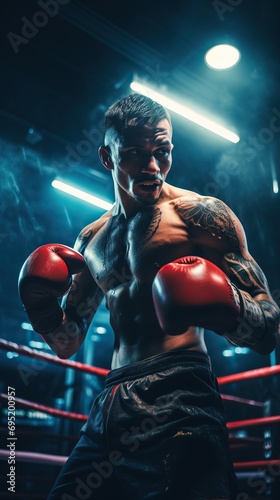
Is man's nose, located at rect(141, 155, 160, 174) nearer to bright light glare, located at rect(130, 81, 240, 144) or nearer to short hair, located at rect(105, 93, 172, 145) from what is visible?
short hair, located at rect(105, 93, 172, 145)

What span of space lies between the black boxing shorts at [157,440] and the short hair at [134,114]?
1.01 metres

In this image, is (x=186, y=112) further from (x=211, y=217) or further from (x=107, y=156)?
(x=211, y=217)

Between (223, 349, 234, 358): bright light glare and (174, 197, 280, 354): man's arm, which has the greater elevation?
(174, 197, 280, 354): man's arm

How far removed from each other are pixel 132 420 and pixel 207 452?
0.26m

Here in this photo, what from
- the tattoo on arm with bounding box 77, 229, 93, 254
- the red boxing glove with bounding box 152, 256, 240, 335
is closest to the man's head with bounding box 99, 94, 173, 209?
the tattoo on arm with bounding box 77, 229, 93, 254

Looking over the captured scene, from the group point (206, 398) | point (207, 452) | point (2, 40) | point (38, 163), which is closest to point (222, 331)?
point (206, 398)

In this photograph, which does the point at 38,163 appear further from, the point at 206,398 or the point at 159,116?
the point at 206,398

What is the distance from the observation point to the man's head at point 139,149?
5.92 ft

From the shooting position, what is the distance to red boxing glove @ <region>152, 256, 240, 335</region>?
1.25 m

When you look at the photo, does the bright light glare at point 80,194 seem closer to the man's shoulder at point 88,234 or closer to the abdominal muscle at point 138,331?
the man's shoulder at point 88,234

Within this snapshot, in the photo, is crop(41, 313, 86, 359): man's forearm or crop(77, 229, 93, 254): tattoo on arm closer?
crop(41, 313, 86, 359): man's forearm

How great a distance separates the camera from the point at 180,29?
3811 mm

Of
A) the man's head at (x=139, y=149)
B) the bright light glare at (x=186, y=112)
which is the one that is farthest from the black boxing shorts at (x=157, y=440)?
the bright light glare at (x=186, y=112)

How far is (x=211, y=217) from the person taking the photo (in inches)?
66.7
